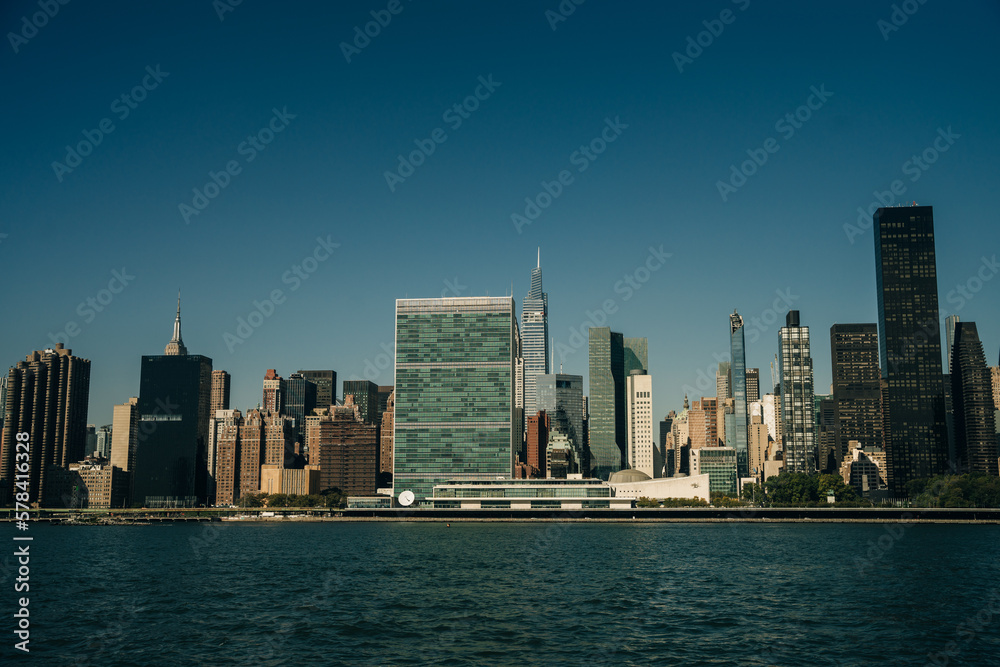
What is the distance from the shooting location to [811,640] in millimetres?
46188

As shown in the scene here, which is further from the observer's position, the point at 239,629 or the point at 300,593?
the point at 300,593

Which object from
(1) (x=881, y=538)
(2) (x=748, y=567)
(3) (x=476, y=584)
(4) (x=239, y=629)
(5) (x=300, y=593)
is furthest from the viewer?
(1) (x=881, y=538)

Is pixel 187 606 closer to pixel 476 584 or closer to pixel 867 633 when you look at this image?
pixel 476 584

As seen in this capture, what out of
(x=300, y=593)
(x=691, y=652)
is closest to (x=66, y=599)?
(x=300, y=593)

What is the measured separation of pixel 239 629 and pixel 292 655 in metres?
8.27

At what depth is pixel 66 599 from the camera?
62031 mm

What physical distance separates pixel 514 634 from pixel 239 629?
646 inches

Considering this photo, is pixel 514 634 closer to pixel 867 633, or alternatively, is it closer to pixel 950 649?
pixel 867 633

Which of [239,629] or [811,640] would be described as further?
[239,629]

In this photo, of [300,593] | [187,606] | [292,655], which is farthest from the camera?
[300,593]

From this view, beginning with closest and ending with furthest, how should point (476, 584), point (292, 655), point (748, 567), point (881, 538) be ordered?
1. point (292, 655)
2. point (476, 584)
3. point (748, 567)
4. point (881, 538)

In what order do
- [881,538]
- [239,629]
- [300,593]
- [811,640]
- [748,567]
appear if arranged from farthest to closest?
[881,538], [748,567], [300,593], [239,629], [811,640]

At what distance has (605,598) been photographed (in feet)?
200

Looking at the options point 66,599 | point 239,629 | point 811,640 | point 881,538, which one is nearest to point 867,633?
point 811,640
